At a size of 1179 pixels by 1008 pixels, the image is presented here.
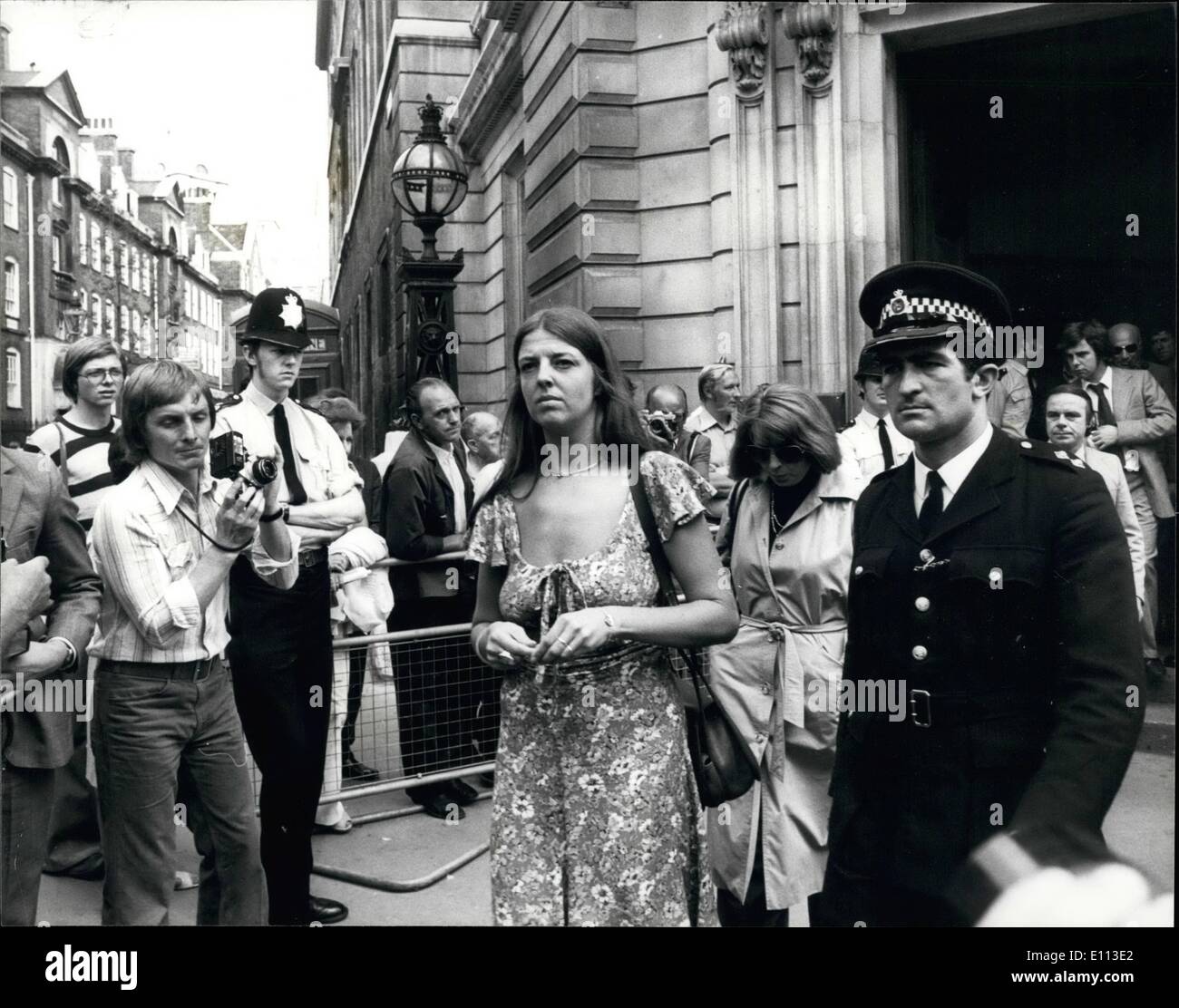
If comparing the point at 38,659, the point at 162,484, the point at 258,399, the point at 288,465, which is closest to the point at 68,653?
the point at 38,659

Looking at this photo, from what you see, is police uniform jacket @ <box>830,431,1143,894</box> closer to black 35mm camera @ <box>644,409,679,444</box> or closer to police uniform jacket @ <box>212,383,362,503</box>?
police uniform jacket @ <box>212,383,362,503</box>

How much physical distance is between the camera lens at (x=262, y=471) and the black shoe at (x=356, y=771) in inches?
102

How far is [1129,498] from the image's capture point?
5188 millimetres

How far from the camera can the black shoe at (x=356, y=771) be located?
5719mm

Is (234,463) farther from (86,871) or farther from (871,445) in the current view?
(871,445)

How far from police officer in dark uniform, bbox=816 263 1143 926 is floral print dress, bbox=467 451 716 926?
19.1 inches

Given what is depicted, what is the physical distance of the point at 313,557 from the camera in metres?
4.17

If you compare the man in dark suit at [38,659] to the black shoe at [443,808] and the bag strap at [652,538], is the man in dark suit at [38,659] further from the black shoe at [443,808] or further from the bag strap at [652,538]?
the black shoe at [443,808]

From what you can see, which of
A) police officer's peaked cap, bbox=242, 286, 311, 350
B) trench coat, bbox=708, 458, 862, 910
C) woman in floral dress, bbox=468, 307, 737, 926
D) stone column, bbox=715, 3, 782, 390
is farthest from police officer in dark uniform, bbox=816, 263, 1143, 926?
stone column, bbox=715, 3, 782, 390

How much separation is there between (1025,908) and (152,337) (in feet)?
14.6

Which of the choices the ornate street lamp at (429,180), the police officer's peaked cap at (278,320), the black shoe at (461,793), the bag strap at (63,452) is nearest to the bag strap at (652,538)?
the police officer's peaked cap at (278,320)

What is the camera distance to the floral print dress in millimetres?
2793
